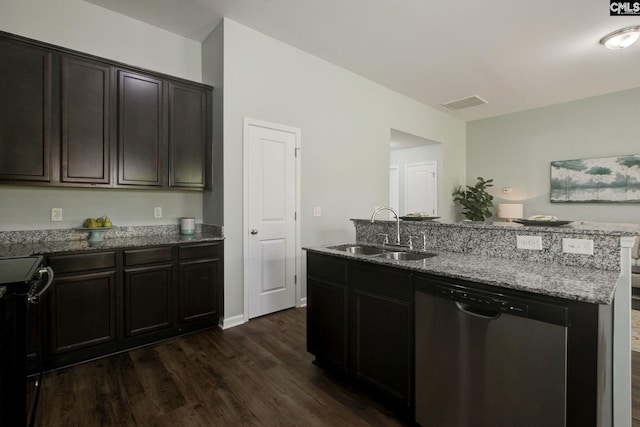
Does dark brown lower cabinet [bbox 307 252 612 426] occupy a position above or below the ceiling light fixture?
below

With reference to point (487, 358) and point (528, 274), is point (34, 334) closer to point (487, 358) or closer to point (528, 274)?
point (487, 358)

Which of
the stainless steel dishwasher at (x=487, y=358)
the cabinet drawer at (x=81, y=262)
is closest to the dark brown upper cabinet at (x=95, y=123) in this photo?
the cabinet drawer at (x=81, y=262)

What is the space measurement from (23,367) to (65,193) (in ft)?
6.70

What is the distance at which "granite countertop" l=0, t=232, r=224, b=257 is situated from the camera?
236cm

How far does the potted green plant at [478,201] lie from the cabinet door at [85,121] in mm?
6075

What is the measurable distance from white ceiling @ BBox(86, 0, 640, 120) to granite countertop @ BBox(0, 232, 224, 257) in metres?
2.22

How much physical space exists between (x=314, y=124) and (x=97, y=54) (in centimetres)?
233

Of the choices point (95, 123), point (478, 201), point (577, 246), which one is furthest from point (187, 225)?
point (478, 201)

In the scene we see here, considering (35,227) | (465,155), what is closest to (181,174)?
(35,227)

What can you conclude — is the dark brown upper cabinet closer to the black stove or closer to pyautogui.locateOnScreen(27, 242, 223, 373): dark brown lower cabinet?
pyautogui.locateOnScreen(27, 242, 223, 373): dark brown lower cabinet

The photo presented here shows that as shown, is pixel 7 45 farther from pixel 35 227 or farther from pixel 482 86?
pixel 482 86

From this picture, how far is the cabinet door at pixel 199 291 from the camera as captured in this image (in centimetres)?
301

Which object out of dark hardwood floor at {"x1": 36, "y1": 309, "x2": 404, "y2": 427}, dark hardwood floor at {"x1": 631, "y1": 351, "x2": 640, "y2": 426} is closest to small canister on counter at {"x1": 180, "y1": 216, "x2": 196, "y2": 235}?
dark hardwood floor at {"x1": 36, "y1": 309, "x2": 404, "y2": 427}

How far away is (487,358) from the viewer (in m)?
1.46
